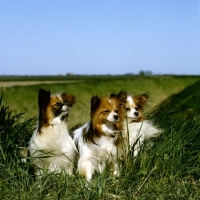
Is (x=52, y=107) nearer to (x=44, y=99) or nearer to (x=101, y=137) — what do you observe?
(x=44, y=99)

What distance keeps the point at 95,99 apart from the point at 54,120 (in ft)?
2.27

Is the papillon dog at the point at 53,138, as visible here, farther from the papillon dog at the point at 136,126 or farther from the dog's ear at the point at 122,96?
the papillon dog at the point at 136,126

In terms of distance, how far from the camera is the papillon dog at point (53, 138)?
25.1 feet

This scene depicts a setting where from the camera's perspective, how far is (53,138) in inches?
309

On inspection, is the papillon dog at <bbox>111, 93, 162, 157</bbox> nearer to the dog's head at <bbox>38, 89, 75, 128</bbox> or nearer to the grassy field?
the grassy field

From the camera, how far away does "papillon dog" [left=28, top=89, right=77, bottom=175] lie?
25.1 feet

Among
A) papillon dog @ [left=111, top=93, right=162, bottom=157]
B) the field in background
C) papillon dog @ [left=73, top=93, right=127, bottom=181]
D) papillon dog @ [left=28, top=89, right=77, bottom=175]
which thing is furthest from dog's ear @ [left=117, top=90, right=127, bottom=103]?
the field in background

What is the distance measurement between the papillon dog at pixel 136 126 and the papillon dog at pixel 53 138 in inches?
36.3

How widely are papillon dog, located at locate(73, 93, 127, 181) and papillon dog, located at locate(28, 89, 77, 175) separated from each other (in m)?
0.21

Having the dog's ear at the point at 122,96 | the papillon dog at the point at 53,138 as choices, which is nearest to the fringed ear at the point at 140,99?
the dog's ear at the point at 122,96

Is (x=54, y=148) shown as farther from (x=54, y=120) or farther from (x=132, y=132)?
(x=132, y=132)

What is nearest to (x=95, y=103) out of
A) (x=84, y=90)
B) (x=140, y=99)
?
(x=140, y=99)

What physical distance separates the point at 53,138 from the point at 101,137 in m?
0.72

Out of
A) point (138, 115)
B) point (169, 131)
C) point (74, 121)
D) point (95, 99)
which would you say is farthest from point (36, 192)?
point (74, 121)
